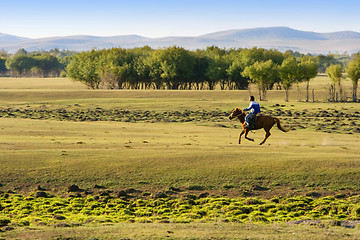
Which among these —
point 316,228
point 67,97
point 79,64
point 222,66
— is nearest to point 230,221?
point 316,228

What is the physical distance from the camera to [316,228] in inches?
703

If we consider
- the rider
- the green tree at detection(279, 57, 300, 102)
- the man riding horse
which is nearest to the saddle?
the man riding horse

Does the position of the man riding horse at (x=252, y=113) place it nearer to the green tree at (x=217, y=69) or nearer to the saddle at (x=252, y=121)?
the saddle at (x=252, y=121)

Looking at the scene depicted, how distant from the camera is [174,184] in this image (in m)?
27.1

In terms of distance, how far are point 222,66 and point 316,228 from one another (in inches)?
4214

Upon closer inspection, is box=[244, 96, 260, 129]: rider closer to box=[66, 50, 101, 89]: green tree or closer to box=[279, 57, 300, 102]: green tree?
box=[279, 57, 300, 102]: green tree

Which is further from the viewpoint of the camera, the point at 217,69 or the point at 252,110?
the point at 217,69

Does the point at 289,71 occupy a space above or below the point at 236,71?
below

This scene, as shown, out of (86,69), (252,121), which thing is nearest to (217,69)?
(86,69)

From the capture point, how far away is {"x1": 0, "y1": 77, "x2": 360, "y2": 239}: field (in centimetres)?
1794

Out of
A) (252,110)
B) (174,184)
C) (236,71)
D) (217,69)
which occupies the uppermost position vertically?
(217,69)

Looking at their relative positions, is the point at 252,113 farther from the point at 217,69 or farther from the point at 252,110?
the point at 217,69

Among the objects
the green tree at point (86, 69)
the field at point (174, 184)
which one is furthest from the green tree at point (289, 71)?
the green tree at point (86, 69)

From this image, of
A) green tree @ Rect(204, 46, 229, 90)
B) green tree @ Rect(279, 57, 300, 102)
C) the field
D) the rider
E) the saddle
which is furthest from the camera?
green tree @ Rect(204, 46, 229, 90)
